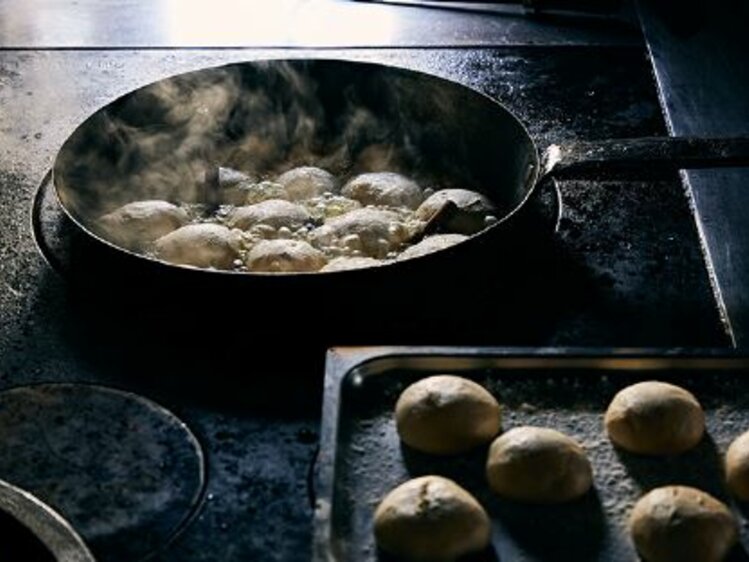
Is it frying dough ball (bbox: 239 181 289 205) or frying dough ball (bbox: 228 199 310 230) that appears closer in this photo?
frying dough ball (bbox: 228 199 310 230)

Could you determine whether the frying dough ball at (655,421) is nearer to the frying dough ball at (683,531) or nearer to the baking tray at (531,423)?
the baking tray at (531,423)

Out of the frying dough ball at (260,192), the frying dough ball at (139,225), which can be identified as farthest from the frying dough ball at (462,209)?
the frying dough ball at (139,225)

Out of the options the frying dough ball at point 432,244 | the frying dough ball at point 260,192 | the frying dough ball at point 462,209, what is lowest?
the frying dough ball at point 260,192

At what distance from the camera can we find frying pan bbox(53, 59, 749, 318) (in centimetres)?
282

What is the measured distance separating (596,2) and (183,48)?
1.41 m

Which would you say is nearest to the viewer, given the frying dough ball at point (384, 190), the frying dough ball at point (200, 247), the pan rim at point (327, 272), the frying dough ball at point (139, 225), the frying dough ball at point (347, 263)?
the pan rim at point (327, 272)

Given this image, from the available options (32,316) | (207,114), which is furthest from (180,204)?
(32,316)

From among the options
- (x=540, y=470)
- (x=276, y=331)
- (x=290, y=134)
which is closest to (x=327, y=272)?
(x=276, y=331)

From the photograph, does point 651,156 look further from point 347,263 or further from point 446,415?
point 446,415

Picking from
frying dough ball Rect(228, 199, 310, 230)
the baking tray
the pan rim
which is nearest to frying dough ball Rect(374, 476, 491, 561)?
the baking tray

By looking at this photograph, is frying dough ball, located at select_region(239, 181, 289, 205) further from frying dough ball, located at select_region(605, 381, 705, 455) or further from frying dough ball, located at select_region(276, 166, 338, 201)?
frying dough ball, located at select_region(605, 381, 705, 455)

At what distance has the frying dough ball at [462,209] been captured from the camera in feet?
8.63

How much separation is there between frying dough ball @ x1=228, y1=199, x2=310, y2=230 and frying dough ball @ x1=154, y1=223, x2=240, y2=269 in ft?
0.36

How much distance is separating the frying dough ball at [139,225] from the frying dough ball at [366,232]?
13.6 inches
